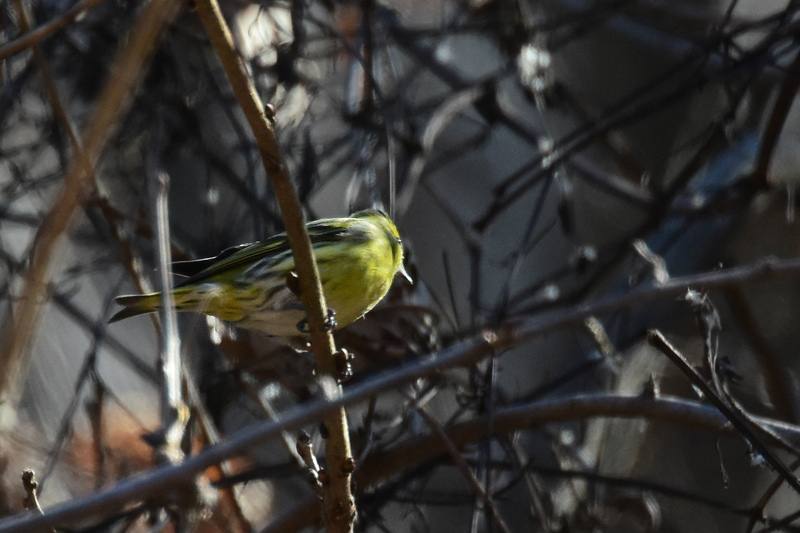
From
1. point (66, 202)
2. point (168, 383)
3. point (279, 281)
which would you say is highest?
point (279, 281)

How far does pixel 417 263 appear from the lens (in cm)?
507

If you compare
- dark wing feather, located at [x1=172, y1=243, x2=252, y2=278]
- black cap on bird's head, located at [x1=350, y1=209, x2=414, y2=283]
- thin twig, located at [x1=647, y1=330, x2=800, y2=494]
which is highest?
black cap on bird's head, located at [x1=350, y1=209, x2=414, y2=283]

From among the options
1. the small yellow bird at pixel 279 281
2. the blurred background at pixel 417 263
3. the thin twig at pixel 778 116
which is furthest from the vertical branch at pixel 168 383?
the thin twig at pixel 778 116

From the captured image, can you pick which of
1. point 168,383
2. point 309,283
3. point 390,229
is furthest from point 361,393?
point 390,229

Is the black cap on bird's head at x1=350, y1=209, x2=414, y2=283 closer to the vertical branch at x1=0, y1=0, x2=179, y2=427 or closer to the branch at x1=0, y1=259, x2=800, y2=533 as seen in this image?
the branch at x1=0, y1=259, x2=800, y2=533

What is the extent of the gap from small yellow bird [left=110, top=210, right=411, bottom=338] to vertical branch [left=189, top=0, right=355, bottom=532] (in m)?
0.90

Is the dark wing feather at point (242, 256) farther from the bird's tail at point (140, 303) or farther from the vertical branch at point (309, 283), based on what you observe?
the vertical branch at point (309, 283)

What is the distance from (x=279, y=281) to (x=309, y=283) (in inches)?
41.5

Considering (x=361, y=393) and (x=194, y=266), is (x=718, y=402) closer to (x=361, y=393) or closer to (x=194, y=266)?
(x=361, y=393)

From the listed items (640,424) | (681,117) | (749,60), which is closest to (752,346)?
(640,424)

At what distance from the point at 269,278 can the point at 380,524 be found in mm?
1080

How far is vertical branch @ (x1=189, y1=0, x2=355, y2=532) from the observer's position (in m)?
2.13

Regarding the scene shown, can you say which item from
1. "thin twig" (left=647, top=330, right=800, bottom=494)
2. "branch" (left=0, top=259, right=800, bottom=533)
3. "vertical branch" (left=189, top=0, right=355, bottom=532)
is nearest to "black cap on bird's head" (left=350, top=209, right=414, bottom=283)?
"vertical branch" (left=189, top=0, right=355, bottom=532)

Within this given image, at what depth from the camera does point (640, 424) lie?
17.8ft
